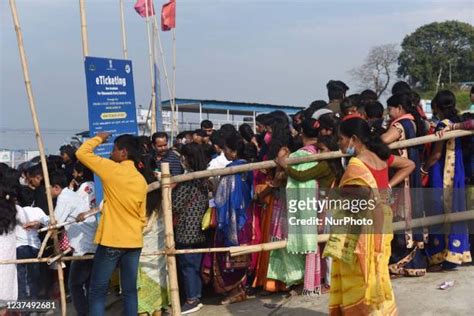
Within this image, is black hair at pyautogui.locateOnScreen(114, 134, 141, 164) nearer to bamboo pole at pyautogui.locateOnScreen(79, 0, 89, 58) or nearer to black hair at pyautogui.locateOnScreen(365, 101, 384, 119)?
bamboo pole at pyautogui.locateOnScreen(79, 0, 89, 58)

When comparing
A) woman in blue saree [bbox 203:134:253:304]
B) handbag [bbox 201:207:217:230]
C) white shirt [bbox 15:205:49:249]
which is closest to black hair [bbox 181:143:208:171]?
woman in blue saree [bbox 203:134:253:304]

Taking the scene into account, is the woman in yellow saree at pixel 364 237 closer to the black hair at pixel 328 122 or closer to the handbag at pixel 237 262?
the black hair at pixel 328 122

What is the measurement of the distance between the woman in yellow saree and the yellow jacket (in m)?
1.52

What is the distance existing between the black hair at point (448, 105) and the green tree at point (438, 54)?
4374cm

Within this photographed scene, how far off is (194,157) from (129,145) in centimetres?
92

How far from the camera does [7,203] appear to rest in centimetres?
475

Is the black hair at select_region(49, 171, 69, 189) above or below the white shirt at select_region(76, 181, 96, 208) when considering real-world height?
above

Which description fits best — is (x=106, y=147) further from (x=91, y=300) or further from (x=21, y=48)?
(x=91, y=300)

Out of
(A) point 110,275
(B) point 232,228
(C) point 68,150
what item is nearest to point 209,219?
(B) point 232,228

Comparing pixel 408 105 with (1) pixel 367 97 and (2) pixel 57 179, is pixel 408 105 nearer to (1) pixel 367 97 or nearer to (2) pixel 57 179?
(1) pixel 367 97

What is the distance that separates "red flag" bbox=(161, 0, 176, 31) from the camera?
13.9 metres

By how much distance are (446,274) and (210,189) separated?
2265mm

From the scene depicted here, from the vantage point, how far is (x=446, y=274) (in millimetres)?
4816

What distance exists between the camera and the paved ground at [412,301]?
13.7 feet
